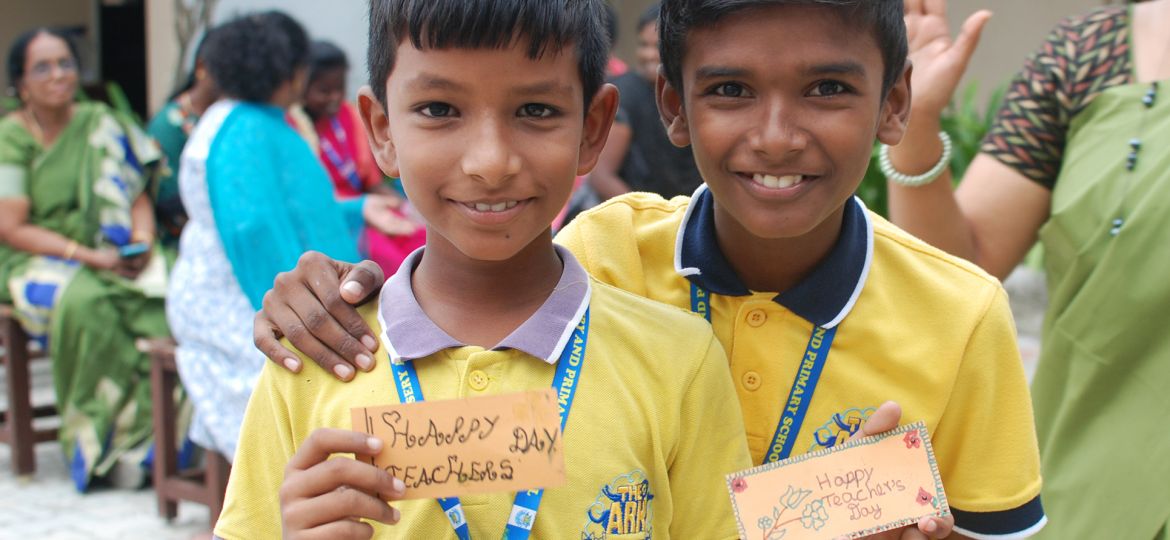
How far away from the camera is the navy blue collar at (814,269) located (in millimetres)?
1660

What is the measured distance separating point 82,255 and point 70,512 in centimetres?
117

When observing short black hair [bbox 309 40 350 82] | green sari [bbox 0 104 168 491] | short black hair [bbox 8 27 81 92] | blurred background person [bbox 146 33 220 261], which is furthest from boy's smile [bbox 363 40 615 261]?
short black hair [bbox 309 40 350 82]

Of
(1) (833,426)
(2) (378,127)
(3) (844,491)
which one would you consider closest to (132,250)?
(2) (378,127)

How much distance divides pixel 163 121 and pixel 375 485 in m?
4.93

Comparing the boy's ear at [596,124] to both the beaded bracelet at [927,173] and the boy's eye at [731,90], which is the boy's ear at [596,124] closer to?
the boy's eye at [731,90]

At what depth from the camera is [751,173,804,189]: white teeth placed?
1553 millimetres

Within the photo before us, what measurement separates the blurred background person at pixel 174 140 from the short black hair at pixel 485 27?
14.3ft

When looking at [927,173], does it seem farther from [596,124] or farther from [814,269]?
[596,124]

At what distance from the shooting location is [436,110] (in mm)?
1500

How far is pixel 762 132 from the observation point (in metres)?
1.52

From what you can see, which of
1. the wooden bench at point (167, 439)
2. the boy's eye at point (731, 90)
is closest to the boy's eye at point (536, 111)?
the boy's eye at point (731, 90)

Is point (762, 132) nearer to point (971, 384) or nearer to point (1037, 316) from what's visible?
point (971, 384)

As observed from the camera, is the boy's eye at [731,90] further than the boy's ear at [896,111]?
No

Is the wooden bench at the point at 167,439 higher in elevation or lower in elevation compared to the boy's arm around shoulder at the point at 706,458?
lower
